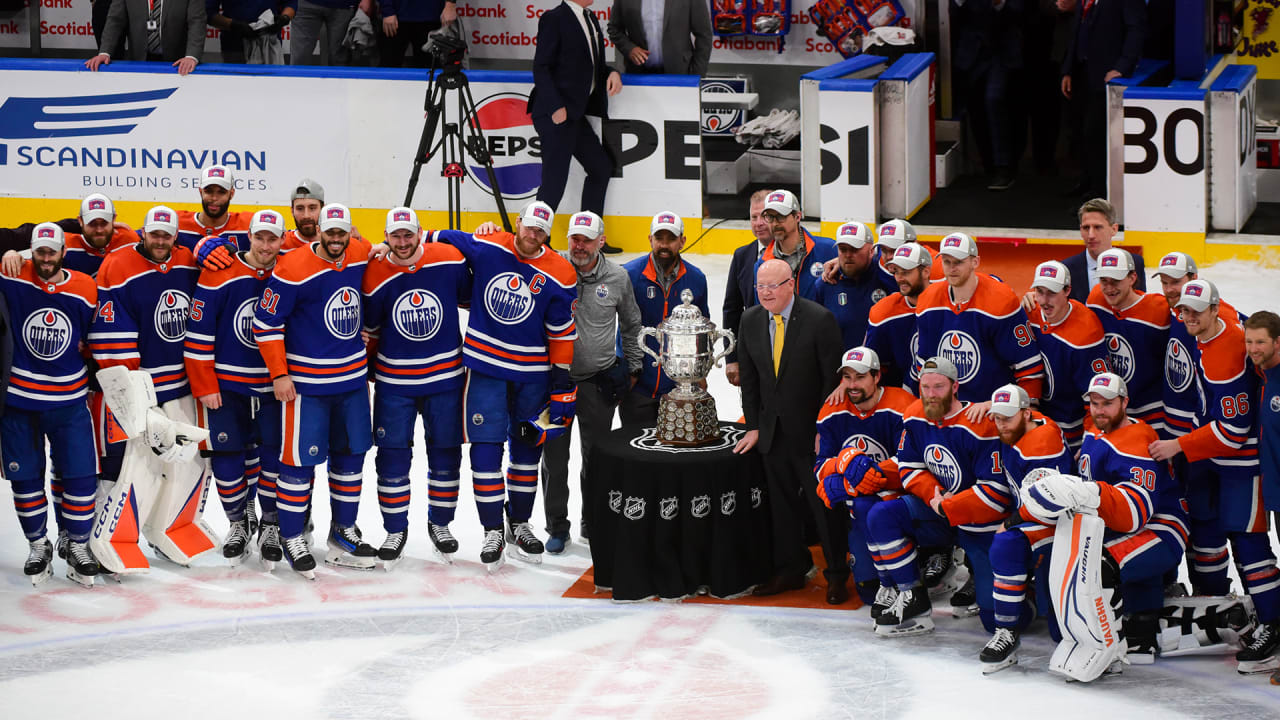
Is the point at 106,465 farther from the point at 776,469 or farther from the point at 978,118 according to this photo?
the point at 978,118

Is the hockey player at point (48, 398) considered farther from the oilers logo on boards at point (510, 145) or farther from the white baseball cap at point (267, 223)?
the oilers logo on boards at point (510, 145)

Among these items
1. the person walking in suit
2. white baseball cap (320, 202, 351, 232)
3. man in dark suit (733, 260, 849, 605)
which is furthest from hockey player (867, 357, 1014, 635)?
the person walking in suit

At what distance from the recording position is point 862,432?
26.8 ft

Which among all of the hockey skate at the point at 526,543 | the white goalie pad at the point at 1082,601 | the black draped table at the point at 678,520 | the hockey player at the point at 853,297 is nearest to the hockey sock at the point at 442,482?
the hockey skate at the point at 526,543

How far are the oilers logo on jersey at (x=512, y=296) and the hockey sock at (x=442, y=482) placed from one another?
0.72 metres

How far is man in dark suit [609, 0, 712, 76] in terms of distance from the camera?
13.9 meters

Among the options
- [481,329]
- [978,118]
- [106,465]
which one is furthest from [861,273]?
[978,118]

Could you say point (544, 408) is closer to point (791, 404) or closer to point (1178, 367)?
point (791, 404)

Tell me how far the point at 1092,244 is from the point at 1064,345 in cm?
58

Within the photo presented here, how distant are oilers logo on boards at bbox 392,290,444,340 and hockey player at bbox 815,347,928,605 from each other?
1926mm

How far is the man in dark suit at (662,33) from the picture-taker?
45.5 feet

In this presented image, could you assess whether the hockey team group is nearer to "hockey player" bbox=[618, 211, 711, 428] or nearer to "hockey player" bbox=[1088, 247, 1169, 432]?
"hockey player" bbox=[1088, 247, 1169, 432]

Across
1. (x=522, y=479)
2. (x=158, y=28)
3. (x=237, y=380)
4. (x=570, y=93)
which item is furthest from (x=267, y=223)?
(x=158, y=28)

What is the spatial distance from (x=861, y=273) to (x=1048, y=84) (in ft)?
22.8
